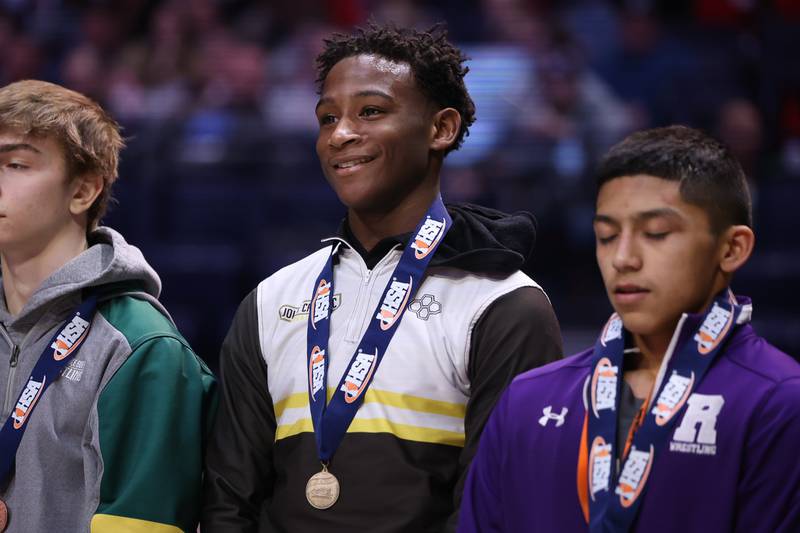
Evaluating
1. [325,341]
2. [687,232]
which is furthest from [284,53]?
[687,232]

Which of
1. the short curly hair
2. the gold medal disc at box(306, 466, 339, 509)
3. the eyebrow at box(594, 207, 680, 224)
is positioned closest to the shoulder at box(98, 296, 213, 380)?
the gold medal disc at box(306, 466, 339, 509)

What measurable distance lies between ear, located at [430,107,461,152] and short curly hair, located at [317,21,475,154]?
0.06 feet

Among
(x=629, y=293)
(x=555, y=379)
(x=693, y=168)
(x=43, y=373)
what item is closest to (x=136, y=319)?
(x=43, y=373)

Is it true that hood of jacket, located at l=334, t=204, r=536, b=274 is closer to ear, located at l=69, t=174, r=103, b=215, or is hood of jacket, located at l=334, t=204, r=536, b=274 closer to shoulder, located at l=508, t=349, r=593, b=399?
shoulder, located at l=508, t=349, r=593, b=399

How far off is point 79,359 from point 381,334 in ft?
2.10

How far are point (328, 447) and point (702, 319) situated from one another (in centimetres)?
79

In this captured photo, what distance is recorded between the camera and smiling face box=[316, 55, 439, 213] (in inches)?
101

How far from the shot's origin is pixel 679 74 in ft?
20.0

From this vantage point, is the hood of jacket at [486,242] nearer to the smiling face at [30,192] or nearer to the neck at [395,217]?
the neck at [395,217]

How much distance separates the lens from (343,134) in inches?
101

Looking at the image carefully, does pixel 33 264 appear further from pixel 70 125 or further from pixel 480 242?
pixel 480 242

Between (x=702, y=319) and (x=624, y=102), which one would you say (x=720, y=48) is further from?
(x=702, y=319)

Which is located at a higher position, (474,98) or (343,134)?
(474,98)

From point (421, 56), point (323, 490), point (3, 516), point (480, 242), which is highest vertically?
point (421, 56)
